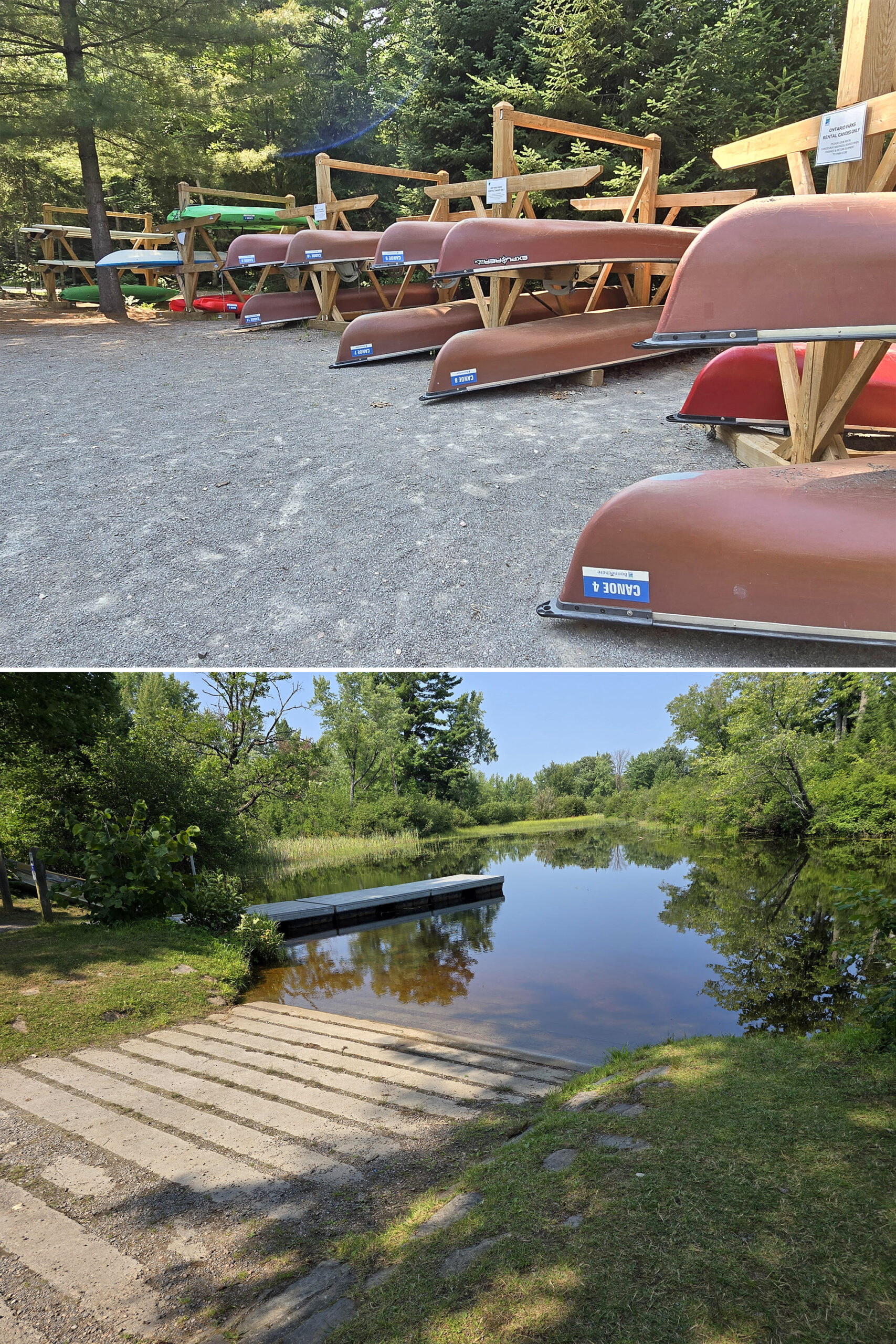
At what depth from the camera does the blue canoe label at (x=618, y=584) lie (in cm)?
375

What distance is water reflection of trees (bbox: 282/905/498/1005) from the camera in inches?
269

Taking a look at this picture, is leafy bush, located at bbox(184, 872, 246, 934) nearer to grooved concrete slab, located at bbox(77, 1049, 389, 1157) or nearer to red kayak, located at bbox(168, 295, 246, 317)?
grooved concrete slab, located at bbox(77, 1049, 389, 1157)

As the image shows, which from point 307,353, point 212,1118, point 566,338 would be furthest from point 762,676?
point 212,1118

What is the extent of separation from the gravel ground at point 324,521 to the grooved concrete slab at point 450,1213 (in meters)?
1.90

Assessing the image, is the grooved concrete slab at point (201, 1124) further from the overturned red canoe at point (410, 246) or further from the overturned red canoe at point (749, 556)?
the overturned red canoe at point (410, 246)

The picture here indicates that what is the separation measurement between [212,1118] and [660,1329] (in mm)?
2372

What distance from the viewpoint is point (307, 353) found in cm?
1024

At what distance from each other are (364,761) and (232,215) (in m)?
10.9

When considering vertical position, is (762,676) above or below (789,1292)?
below

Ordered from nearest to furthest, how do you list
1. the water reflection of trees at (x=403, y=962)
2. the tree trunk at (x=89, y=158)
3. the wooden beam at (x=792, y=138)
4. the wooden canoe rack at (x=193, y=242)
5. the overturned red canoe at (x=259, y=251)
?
the wooden beam at (x=792, y=138) → the water reflection of trees at (x=403, y=962) → the tree trunk at (x=89, y=158) → the overturned red canoe at (x=259, y=251) → the wooden canoe rack at (x=193, y=242)

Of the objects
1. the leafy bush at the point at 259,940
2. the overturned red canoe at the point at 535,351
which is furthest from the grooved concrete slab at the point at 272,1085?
the overturned red canoe at the point at 535,351

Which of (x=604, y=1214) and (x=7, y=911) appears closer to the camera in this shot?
(x=604, y=1214)

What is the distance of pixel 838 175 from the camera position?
4.42m

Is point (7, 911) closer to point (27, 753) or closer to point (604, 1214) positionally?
point (27, 753)
